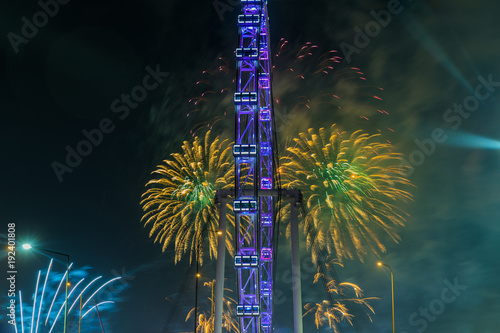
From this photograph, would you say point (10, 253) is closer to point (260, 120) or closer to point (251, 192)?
point (251, 192)

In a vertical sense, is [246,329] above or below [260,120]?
below

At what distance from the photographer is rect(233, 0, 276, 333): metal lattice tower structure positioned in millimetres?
51750

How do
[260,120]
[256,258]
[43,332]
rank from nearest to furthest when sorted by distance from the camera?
[256,258] → [260,120] → [43,332]

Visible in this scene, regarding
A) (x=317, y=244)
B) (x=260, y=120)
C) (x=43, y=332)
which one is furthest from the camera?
(x=43, y=332)

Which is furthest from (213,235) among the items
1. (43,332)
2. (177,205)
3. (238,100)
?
(43,332)

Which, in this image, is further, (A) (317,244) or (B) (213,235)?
(B) (213,235)

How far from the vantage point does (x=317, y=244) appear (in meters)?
55.4

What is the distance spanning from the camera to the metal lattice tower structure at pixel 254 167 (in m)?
51.8

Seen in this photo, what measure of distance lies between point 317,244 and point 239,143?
1193 cm

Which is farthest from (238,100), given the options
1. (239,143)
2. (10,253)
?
(10,253)

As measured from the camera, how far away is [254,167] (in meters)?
51.8

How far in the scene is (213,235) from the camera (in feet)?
203

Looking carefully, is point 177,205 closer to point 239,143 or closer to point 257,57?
point 239,143

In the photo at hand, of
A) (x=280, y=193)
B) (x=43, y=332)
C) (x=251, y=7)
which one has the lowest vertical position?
(x=43, y=332)
